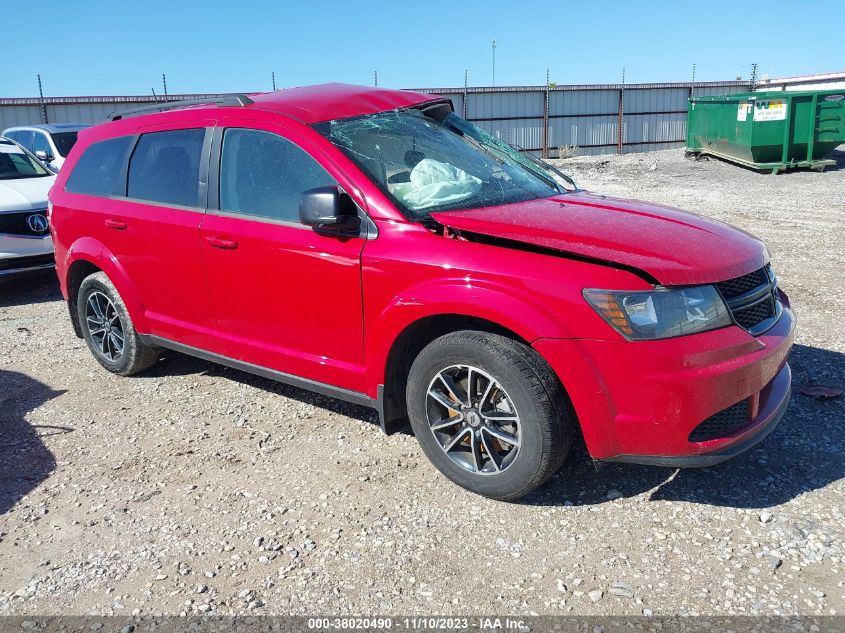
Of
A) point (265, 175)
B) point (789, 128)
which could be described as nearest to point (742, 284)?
point (265, 175)

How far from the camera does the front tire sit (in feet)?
10.2

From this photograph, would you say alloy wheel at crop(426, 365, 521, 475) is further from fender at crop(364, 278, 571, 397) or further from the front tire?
fender at crop(364, 278, 571, 397)

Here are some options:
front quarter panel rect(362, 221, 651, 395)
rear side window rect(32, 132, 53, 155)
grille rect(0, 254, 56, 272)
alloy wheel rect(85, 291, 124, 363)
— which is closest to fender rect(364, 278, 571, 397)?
front quarter panel rect(362, 221, 651, 395)

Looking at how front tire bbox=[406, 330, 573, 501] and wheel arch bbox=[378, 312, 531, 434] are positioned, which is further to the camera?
wheel arch bbox=[378, 312, 531, 434]

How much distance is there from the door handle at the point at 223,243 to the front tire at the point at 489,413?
1.32 meters

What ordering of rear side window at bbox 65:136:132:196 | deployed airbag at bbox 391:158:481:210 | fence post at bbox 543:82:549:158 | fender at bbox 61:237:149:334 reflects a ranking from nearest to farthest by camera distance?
deployed airbag at bbox 391:158:481:210
fender at bbox 61:237:149:334
rear side window at bbox 65:136:132:196
fence post at bbox 543:82:549:158

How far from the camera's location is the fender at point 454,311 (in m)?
3.02

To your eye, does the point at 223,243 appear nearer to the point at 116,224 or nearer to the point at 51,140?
the point at 116,224

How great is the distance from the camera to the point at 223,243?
13.4 feet

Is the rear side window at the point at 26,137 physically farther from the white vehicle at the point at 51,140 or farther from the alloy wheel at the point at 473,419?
the alloy wheel at the point at 473,419

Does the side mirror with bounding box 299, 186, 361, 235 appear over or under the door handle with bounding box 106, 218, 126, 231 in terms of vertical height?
over

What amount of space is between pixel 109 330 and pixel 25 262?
10.8 feet

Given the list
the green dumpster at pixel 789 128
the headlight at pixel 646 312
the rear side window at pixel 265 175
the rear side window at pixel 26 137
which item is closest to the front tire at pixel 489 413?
the headlight at pixel 646 312

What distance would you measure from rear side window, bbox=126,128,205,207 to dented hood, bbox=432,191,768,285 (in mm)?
1801
